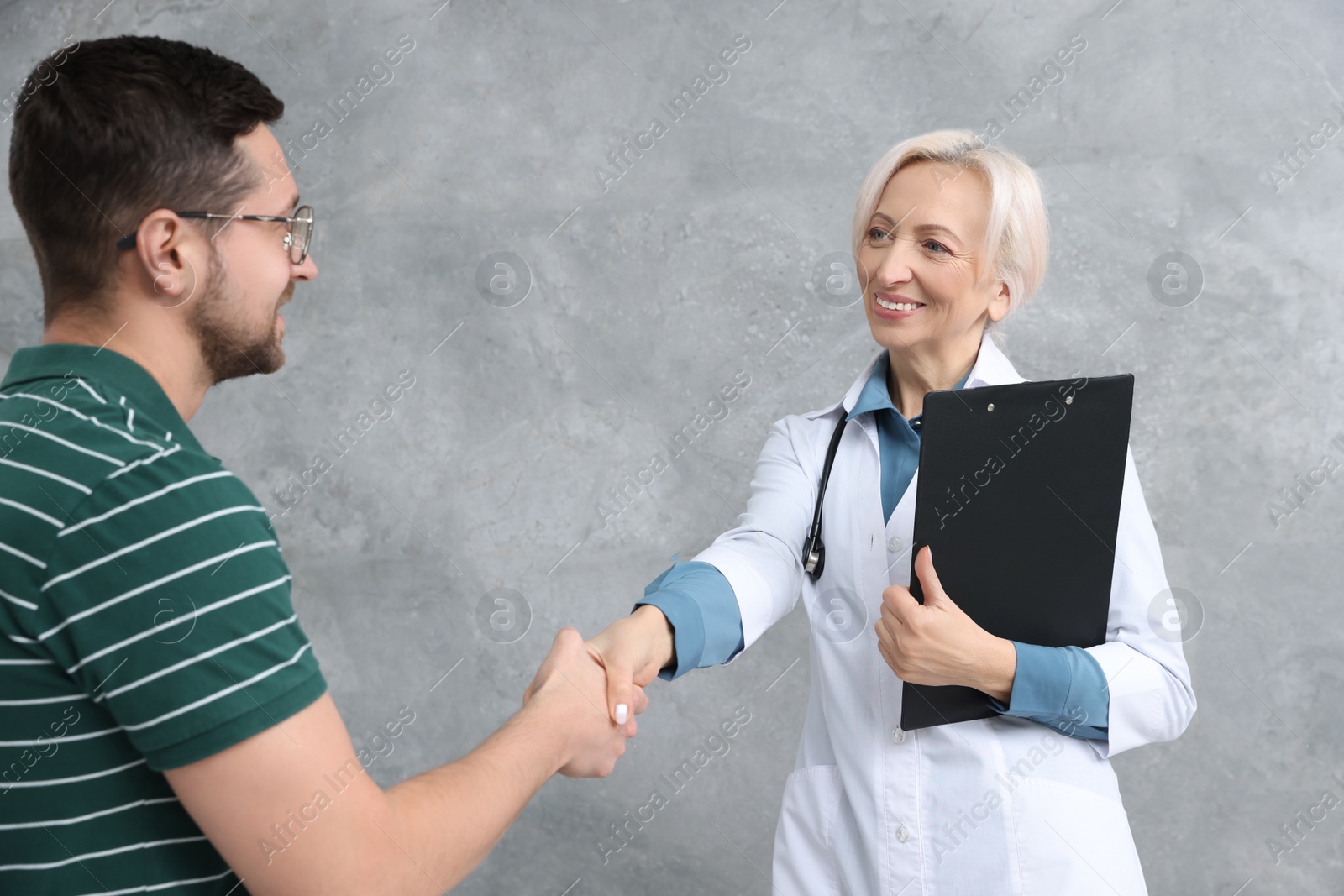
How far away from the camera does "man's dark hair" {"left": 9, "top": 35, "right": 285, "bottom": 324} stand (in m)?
1.39

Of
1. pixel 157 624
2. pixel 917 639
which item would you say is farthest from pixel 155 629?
pixel 917 639

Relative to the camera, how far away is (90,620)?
1151 millimetres

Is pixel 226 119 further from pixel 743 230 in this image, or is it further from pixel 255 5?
pixel 255 5

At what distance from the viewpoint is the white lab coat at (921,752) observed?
1874 mm

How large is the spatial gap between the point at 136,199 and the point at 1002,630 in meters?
1.65

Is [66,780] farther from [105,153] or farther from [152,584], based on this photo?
[105,153]

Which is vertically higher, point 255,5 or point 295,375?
point 255,5

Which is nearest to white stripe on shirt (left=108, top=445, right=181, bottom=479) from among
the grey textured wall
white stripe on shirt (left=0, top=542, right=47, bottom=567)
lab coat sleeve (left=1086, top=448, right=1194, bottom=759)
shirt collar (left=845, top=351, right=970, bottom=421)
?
white stripe on shirt (left=0, top=542, right=47, bottom=567)

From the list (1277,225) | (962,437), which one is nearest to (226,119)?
(962,437)

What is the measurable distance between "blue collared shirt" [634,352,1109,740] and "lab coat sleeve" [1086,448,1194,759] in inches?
1.5

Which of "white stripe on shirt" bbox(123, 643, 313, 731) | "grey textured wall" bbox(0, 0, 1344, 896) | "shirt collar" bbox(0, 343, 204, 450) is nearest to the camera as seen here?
"white stripe on shirt" bbox(123, 643, 313, 731)

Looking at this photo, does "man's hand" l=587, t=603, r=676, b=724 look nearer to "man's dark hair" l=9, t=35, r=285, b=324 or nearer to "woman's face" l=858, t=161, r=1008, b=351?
"woman's face" l=858, t=161, r=1008, b=351

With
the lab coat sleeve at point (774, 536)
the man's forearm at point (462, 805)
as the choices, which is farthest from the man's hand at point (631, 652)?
the man's forearm at point (462, 805)

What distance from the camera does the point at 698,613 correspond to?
2.05 meters
